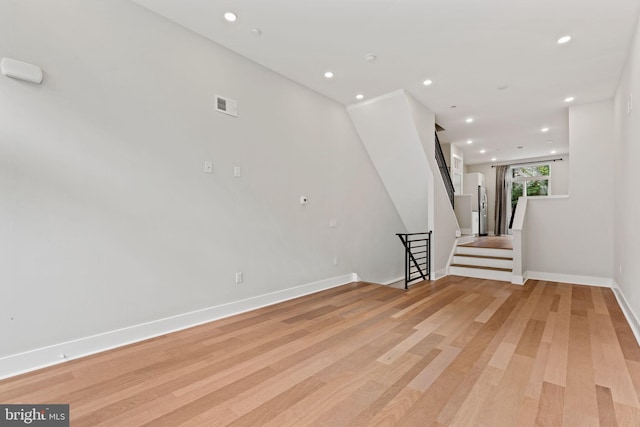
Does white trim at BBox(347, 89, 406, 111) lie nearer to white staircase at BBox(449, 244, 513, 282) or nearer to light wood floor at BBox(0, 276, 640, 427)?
light wood floor at BBox(0, 276, 640, 427)

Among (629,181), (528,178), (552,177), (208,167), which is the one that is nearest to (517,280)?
(629,181)

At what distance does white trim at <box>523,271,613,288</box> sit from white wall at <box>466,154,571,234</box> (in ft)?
18.5

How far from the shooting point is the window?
10.5 metres

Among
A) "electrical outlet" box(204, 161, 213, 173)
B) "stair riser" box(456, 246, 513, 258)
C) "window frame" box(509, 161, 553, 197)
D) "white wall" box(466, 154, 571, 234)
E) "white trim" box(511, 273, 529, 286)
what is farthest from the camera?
"window frame" box(509, 161, 553, 197)

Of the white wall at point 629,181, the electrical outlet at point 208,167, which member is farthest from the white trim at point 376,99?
the electrical outlet at point 208,167

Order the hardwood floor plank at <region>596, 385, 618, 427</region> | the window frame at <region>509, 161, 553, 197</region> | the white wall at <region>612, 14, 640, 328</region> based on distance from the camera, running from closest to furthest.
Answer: the hardwood floor plank at <region>596, 385, 618, 427</region> < the white wall at <region>612, 14, 640, 328</region> < the window frame at <region>509, 161, 553, 197</region>

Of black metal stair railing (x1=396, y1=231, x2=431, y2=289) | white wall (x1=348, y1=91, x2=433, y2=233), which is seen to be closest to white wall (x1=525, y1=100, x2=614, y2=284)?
black metal stair railing (x1=396, y1=231, x2=431, y2=289)

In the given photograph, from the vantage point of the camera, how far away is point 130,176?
9.04 ft

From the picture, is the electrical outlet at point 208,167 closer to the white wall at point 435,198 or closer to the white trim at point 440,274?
the white wall at point 435,198

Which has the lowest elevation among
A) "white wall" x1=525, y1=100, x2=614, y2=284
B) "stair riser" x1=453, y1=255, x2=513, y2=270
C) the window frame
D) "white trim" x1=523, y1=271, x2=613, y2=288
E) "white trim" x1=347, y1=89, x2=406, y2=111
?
"white trim" x1=523, y1=271, x2=613, y2=288

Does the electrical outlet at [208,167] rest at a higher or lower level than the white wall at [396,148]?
lower

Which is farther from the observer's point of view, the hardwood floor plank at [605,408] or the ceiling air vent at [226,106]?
the ceiling air vent at [226,106]

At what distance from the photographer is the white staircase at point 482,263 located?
17.9 feet

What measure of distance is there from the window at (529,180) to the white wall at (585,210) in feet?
19.1
